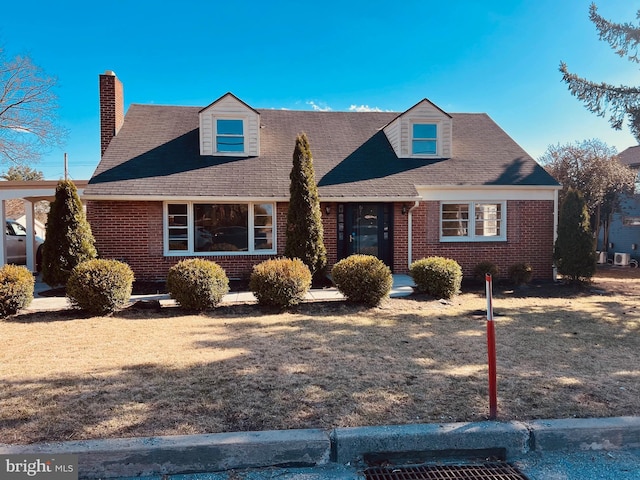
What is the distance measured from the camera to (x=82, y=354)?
5266 mm

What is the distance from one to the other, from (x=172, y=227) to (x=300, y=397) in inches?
340

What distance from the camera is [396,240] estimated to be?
482 inches

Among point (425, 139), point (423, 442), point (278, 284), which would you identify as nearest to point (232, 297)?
point (278, 284)

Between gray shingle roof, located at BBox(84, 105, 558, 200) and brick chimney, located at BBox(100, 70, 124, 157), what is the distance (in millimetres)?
305

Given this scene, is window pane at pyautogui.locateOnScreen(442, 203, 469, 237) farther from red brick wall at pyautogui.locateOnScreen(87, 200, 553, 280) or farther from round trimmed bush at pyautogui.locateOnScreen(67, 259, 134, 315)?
round trimmed bush at pyautogui.locateOnScreen(67, 259, 134, 315)

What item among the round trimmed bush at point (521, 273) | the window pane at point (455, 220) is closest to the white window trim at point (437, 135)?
the window pane at point (455, 220)

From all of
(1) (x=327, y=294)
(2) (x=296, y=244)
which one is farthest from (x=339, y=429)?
(2) (x=296, y=244)

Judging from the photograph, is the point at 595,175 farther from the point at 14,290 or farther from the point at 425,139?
the point at 14,290

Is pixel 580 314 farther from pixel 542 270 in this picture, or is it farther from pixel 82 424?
pixel 82 424

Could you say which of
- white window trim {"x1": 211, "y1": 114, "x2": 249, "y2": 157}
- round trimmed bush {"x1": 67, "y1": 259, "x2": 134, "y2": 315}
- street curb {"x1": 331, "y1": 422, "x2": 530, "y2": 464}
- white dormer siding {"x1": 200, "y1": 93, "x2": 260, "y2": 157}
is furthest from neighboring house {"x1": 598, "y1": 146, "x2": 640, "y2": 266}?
round trimmed bush {"x1": 67, "y1": 259, "x2": 134, "y2": 315}

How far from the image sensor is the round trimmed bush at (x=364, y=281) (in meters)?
8.25

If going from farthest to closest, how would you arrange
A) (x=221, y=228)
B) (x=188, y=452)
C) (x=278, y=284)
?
(x=221, y=228), (x=278, y=284), (x=188, y=452)

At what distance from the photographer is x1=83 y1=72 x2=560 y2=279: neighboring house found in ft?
36.9

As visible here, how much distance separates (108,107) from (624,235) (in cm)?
2177
